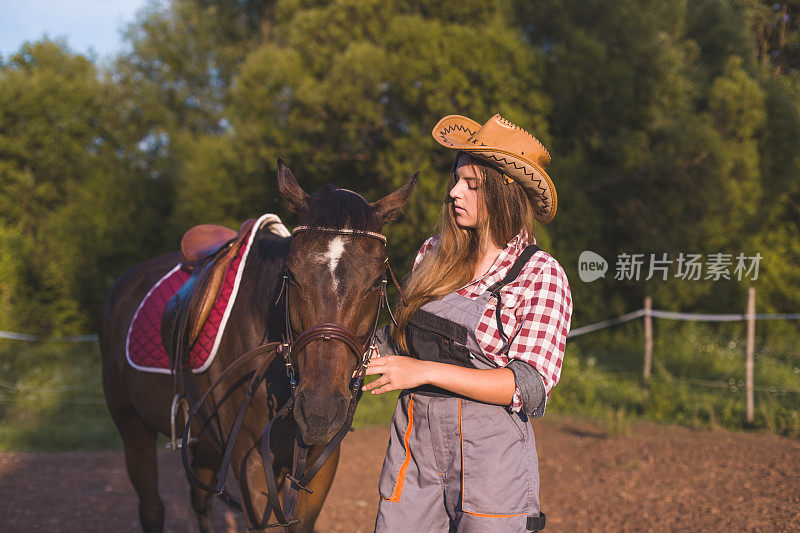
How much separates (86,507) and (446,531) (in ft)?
14.7

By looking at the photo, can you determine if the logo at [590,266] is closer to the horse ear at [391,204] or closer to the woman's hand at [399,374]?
the horse ear at [391,204]

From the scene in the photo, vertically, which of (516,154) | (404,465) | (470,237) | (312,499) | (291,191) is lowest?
(312,499)

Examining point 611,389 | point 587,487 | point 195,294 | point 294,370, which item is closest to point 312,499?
point 294,370

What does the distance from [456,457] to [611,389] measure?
8.08 meters

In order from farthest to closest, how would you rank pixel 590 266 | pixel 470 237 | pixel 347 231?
pixel 590 266 → pixel 470 237 → pixel 347 231

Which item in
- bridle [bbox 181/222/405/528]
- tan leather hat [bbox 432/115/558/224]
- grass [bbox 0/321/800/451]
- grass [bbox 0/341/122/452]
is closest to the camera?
bridle [bbox 181/222/405/528]

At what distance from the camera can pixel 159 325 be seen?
3.36m

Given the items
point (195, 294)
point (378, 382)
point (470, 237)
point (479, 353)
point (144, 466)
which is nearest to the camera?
point (378, 382)

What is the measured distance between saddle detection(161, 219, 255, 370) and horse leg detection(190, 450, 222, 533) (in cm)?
87

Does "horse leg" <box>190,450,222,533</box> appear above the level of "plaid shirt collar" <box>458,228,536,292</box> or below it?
below

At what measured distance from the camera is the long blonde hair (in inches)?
75.2

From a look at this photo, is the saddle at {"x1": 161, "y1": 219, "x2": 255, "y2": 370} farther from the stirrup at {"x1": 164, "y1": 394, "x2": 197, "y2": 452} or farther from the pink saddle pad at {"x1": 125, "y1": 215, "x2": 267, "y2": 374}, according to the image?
the stirrup at {"x1": 164, "y1": 394, "x2": 197, "y2": 452}

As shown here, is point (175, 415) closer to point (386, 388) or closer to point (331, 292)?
point (331, 292)

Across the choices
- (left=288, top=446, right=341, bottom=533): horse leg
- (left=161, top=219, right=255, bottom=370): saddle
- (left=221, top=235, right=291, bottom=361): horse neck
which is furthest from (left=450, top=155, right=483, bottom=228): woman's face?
(left=161, top=219, right=255, bottom=370): saddle
